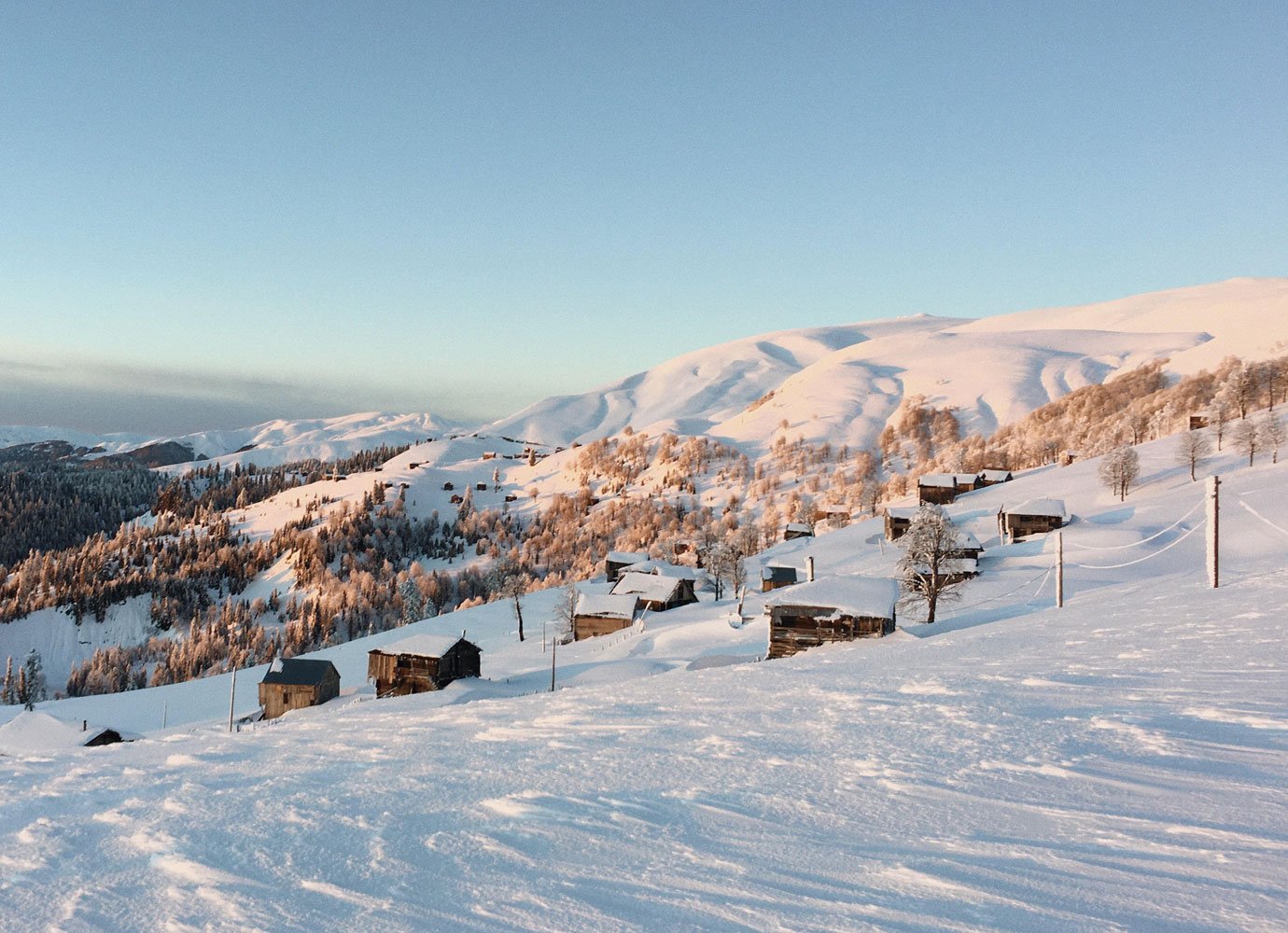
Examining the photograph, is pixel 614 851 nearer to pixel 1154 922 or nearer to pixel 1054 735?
pixel 1154 922

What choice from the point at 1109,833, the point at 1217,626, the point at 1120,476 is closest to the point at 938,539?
the point at 1217,626

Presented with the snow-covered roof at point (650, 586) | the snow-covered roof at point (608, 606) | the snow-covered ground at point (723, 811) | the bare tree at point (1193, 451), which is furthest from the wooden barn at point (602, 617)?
the bare tree at point (1193, 451)

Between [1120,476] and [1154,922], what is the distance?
297ft

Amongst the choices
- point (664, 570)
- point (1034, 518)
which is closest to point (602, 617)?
point (664, 570)

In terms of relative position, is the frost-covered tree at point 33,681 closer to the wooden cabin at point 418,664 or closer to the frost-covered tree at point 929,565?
the wooden cabin at point 418,664

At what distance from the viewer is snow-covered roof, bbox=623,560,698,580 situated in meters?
82.4

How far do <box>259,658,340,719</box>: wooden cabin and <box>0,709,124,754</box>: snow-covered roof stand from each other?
33.9 feet

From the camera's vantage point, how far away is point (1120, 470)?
79.4m

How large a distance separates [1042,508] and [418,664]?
61.4 m

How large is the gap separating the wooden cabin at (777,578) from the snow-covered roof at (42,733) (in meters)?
55.6

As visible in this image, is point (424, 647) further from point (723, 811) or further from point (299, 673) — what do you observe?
point (723, 811)

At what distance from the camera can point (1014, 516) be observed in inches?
2906

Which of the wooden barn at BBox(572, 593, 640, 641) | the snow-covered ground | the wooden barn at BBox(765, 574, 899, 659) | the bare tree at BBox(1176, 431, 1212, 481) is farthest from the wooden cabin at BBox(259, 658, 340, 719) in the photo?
the bare tree at BBox(1176, 431, 1212, 481)

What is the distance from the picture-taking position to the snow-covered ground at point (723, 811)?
467 centimetres
